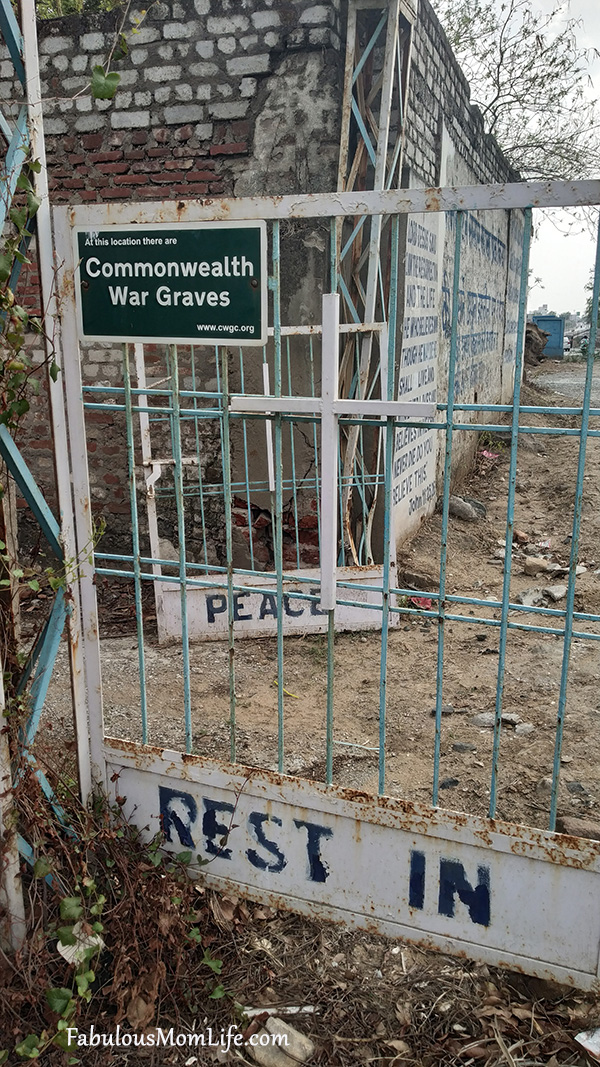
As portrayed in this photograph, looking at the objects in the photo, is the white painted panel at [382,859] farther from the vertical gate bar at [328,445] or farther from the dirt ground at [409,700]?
the dirt ground at [409,700]

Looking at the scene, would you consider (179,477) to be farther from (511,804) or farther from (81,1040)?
(511,804)

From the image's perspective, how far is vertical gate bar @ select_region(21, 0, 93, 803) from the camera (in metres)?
2.01

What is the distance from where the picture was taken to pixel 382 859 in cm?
213

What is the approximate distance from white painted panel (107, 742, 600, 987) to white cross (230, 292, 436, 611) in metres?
0.60

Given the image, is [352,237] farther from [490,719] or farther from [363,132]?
[490,719]

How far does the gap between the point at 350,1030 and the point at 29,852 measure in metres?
0.97

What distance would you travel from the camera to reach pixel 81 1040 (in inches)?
82.4

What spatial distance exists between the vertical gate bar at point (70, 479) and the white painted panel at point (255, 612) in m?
2.01

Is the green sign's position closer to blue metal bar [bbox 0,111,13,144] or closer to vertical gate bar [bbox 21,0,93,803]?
vertical gate bar [bbox 21,0,93,803]

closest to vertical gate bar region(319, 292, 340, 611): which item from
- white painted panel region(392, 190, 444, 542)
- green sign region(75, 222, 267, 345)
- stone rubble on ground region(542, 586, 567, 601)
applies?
green sign region(75, 222, 267, 345)

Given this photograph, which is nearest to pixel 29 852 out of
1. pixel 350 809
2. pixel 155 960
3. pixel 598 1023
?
pixel 155 960

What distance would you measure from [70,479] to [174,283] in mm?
617

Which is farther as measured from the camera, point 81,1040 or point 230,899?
point 230,899

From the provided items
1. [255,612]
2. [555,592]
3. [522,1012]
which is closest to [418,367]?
[555,592]
